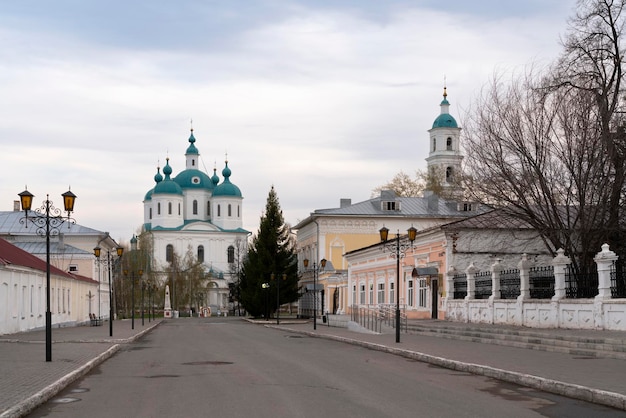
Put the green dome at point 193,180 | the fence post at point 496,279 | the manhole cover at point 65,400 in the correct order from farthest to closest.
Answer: the green dome at point 193,180
the fence post at point 496,279
the manhole cover at point 65,400

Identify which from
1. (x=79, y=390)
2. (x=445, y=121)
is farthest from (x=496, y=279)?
(x=445, y=121)

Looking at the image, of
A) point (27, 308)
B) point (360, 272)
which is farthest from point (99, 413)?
point (360, 272)

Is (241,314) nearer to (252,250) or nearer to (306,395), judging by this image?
(252,250)

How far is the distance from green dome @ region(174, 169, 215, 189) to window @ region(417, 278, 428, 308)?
96.0 metres

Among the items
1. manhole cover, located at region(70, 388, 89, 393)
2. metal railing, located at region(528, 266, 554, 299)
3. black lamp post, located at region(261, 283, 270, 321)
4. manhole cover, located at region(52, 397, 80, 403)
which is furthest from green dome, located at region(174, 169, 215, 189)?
manhole cover, located at region(52, 397, 80, 403)

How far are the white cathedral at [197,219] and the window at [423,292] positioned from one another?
272 ft

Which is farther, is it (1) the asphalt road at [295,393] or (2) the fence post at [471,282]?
(2) the fence post at [471,282]

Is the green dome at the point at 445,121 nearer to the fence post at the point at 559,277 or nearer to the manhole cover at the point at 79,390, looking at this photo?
the fence post at the point at 559,277

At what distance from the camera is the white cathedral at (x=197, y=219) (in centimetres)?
13188

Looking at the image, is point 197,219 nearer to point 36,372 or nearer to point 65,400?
point 36,372

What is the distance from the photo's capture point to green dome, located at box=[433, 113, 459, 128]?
3926 inches

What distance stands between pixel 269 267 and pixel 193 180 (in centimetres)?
6982

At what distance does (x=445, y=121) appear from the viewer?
101 meters

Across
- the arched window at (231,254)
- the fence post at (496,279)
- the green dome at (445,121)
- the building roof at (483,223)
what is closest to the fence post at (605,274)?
the fence post at (496,279)
